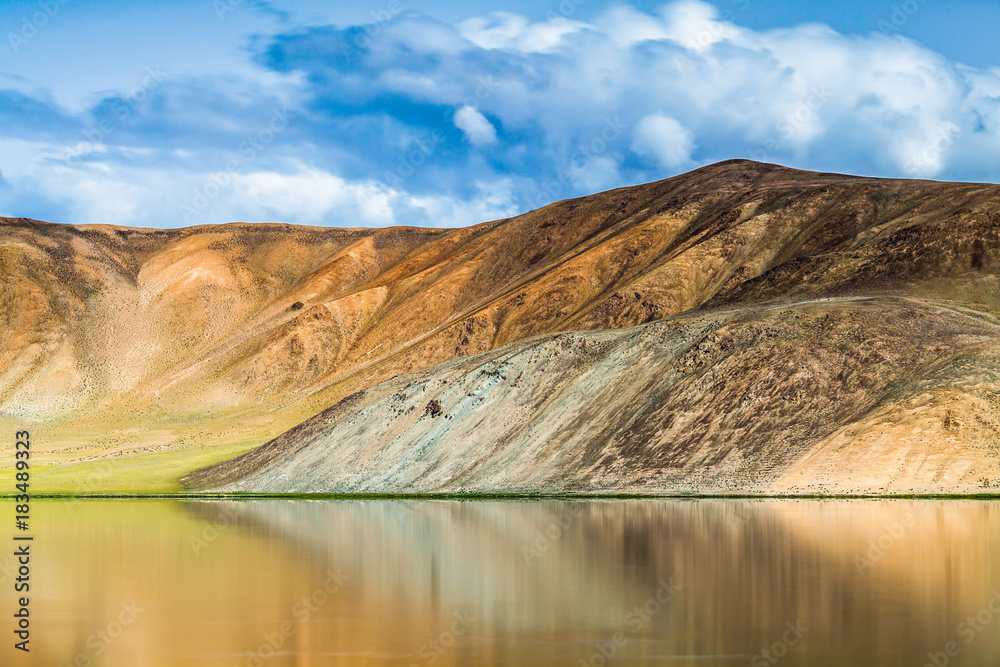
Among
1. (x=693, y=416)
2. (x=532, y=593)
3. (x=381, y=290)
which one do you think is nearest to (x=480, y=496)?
(x=693, y=416)

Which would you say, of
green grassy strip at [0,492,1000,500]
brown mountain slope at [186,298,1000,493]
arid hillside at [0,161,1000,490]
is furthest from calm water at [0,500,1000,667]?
arid hillside at [0,161,1000,490]

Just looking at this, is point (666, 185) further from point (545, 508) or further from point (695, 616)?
point (695, 616)

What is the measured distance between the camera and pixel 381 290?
472 ft

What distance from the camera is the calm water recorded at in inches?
651

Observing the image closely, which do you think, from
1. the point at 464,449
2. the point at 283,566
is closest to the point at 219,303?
the point at 464,449

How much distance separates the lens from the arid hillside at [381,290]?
3297 inches

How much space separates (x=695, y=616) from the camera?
18.7m

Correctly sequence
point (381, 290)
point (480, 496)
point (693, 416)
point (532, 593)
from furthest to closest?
1. point (381, 290)
2. point (693, 416)
3. point (480, 496)
4. point (532, 593)

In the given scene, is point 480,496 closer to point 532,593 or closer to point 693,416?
point 693,416

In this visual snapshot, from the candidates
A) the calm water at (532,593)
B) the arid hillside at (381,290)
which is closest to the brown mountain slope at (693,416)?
the arid hillside at (381,290)

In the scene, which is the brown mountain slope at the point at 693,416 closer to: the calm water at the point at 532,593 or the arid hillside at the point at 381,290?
the arid hillside at the point at 381,290

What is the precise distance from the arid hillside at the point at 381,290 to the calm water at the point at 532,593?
30.4 metres

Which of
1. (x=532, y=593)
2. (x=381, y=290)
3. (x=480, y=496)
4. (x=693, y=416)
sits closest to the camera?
(x=532, y=593)

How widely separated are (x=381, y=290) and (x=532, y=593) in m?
123
